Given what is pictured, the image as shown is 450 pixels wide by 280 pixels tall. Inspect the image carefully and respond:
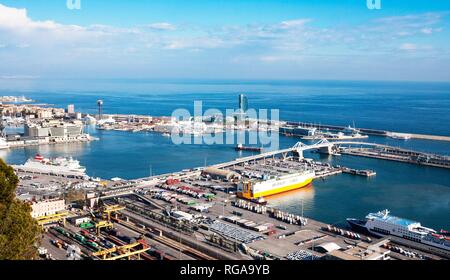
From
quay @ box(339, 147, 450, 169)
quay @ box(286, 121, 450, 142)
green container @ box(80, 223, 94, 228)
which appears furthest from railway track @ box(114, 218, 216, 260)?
quay @ box(286, 121, 450, 142)

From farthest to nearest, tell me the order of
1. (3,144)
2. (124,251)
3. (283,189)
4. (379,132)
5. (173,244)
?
(379,132), (3,144), (283,189), (173,244), (124,251)

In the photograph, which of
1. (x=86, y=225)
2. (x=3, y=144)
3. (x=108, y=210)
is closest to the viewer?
(x=86, y=225)

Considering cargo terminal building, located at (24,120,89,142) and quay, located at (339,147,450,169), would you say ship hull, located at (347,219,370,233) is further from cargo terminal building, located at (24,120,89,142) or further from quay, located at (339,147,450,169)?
cargo terminal building, located at (24,120,89,142)

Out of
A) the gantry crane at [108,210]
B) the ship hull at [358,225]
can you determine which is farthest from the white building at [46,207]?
the ship hull at [358,225]

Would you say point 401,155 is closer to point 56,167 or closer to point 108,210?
point 108,210

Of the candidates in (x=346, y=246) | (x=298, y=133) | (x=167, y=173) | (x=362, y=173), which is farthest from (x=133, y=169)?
(x=298, y=133)

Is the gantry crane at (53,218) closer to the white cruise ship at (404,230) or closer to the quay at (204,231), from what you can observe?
the quay at (204,231)

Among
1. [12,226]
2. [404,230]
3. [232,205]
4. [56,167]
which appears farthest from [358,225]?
[56,167]
